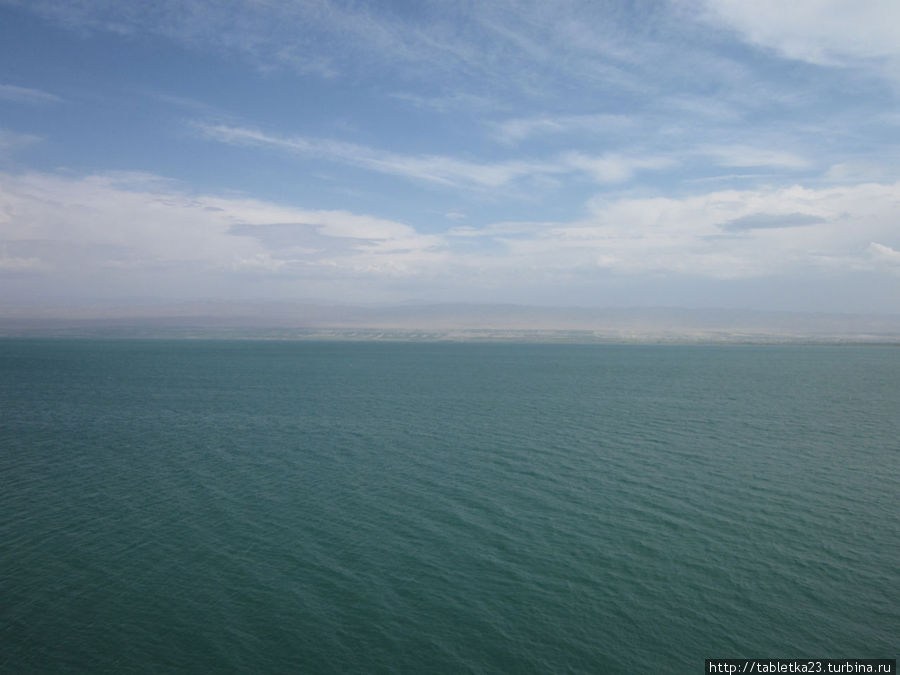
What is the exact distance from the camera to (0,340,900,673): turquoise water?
68.8 feet

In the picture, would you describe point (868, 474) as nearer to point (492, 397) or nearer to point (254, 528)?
point (254, 528)

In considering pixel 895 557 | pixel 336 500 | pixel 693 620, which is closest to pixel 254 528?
pixel 336 500

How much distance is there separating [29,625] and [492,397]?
225 ft

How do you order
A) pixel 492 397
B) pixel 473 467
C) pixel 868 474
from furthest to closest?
pixel 492 397
pixel 473 467
pixel 868 474

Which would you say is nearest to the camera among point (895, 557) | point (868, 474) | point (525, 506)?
point (895, 557)

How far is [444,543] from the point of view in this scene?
29.6m

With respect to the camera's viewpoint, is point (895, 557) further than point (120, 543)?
No

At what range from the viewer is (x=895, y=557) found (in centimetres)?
2745

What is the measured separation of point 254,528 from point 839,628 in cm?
2947

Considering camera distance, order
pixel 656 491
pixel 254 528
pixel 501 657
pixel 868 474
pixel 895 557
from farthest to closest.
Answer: pixel 868 474
pixel 656 491
pixel 254 528
pixel 895 557
pixel 501 657

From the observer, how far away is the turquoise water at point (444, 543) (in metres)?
21.0

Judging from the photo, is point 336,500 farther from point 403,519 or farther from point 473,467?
point 473,467

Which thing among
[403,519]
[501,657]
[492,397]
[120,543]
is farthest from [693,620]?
[492,397]

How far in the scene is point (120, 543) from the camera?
2945 centimetres
